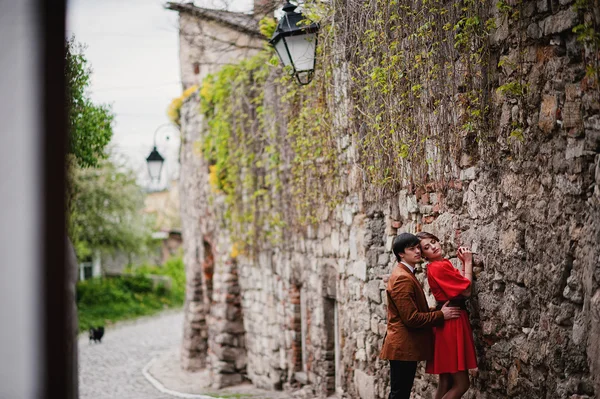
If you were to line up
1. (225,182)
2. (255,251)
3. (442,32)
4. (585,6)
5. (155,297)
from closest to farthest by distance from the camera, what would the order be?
1. (585,6)
2. (442,32)
3. (255,251)
4. (225,182)
5. (155,297)

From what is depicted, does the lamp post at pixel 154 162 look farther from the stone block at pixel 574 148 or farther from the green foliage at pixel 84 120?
the stone block at pixel 574 148

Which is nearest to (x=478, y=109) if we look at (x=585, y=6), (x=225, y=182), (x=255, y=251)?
(x=585, y=6)

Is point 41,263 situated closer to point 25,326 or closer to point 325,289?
point 25,326

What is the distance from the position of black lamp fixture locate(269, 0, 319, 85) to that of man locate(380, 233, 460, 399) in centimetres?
264

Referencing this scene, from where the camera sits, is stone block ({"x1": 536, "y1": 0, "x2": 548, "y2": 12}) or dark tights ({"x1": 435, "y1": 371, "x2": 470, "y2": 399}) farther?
dark tights ({"x1": 435, "y1": 371, "x2": 470, "y2": 399})

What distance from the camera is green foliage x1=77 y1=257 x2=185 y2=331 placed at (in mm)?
24405

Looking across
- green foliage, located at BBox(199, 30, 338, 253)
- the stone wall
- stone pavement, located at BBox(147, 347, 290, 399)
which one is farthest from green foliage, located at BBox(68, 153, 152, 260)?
the stone wall

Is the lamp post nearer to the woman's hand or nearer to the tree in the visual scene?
the tree

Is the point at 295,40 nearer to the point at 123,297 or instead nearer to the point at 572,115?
the point at 572,115

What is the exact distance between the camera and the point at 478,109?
5.00 m

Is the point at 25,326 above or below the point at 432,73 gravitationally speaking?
below

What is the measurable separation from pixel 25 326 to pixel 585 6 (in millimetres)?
3017

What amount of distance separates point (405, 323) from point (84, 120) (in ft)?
9.95

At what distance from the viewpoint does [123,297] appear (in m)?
26.2
